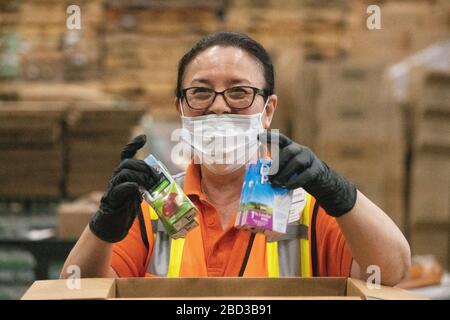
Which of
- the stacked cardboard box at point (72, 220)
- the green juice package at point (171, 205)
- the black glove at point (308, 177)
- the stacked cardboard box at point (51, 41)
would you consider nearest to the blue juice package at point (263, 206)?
the black glove at point (308, 177)

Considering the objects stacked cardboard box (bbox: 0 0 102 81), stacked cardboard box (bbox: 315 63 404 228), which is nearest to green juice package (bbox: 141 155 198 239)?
stacked cardboard box (bbox: 315 63 404 228)

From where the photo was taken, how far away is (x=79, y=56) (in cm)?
747

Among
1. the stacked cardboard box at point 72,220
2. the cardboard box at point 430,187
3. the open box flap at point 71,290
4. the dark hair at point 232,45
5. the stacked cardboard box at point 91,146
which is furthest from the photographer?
the cardboard box at point 430,187

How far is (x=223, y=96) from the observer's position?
215 centimetres

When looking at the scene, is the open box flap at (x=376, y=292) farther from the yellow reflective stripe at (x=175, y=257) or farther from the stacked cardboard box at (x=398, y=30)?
the stacked cardboard box at (x=398, y=30)

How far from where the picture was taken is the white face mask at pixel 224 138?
2.15 m

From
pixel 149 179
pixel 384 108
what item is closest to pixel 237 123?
pixel 149 179

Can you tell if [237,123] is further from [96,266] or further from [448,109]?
[448,109]

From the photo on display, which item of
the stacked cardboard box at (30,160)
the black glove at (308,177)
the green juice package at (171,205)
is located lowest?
the stacked cardboard box at (30,160)

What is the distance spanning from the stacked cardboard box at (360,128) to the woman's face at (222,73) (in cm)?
418

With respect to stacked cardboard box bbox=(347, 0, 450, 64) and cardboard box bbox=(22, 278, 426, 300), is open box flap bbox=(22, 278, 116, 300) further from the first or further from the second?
stacked cardboard box bbox=(347, 0, 450, 64)

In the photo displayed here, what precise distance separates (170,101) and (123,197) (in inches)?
236

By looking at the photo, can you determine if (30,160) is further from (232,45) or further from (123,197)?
(123,197)

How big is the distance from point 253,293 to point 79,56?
5951mm
